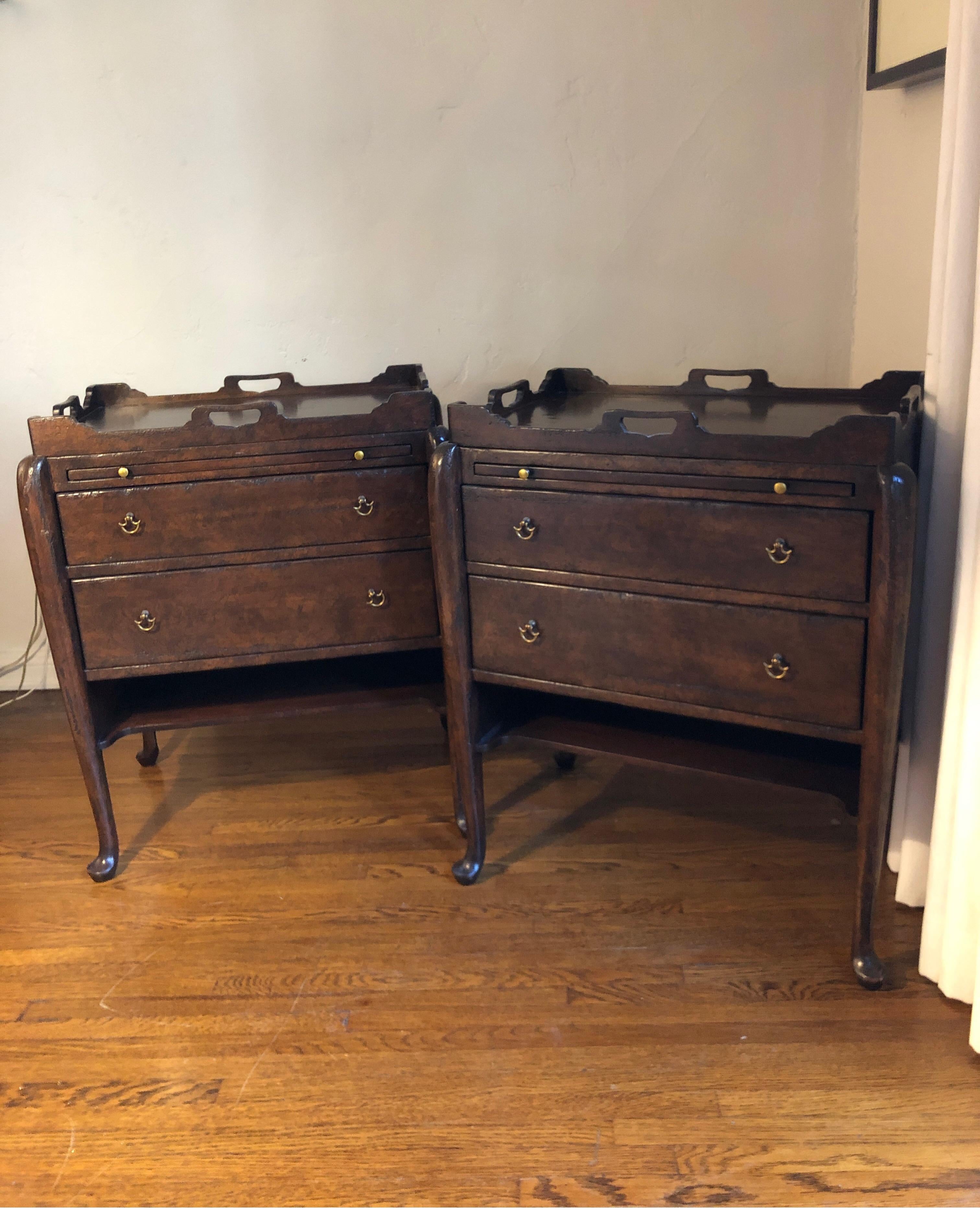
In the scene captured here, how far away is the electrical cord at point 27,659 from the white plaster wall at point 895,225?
7.60 feet

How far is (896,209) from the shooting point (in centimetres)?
228

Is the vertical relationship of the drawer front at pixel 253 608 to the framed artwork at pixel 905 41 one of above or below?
below

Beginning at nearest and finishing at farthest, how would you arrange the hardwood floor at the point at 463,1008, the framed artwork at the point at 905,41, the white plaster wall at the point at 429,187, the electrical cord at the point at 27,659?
the hardwood floor at the point at 463,1008, the framed artwork at the point at 905,41, the white plaster wall at the point at 429,187, the electrical cord at the point at 27,659

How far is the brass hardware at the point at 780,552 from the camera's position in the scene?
1.67 m

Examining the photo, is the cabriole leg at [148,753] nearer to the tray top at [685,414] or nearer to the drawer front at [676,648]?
the drawer front at [676,648]

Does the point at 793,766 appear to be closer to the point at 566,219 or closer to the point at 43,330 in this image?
the point at 566,219

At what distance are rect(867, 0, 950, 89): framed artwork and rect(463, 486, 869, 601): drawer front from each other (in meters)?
0.97

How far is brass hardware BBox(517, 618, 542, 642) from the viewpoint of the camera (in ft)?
6.40

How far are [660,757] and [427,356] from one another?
132 centimetres

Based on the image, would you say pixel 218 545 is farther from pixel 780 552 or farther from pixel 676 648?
pixel 780 552

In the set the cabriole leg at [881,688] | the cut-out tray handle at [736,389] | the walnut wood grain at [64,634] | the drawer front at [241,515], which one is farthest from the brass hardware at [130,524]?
the cabriole leg at [881,688]

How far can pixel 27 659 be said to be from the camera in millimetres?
3131

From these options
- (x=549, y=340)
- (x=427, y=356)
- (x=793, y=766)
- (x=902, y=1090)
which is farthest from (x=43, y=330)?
(x=902, y=1090)

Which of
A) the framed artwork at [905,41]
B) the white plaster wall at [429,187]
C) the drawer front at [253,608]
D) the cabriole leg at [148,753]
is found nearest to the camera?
the framed artwork at [905,41]
